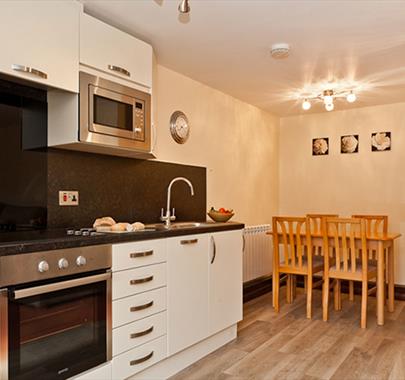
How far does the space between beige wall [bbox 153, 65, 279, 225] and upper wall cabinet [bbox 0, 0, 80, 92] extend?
0.88 meters

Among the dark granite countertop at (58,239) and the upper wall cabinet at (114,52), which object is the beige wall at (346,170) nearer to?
the dark granite countertop at (58,239)

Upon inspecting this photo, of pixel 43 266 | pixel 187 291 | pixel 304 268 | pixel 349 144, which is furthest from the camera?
pixel 349 144

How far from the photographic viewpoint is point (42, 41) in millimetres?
2023

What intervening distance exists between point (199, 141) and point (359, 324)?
230 cm

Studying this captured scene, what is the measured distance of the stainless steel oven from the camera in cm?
159

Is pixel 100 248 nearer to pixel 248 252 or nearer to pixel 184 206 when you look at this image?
pixel 184 206

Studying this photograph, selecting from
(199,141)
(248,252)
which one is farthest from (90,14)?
(248,252)

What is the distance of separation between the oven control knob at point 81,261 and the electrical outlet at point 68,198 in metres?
0.75

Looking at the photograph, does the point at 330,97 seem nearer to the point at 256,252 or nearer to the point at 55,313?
the point at 256,252

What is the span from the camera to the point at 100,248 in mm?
1970

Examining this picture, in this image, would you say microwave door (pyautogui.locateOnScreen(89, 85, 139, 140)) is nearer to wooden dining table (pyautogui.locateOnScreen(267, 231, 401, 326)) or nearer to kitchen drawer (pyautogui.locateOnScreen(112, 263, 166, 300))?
kitchen drawer (pyautogui.locateOnScreen(112, 263, 166, 300))

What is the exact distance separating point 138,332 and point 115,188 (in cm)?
113

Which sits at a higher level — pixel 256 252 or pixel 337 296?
pixel 256 252

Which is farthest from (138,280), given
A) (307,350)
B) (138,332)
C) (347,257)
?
(347,257)
